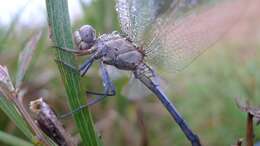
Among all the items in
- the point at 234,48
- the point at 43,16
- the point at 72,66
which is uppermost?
the point at 72,66

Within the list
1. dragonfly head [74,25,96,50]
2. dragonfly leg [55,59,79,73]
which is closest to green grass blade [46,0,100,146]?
dragonfly leg [55,59,79,73]

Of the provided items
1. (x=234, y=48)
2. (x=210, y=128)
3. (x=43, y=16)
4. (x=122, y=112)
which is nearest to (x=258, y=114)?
(x=210, y=128)

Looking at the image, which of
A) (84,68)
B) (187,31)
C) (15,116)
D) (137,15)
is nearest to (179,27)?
(187,31)

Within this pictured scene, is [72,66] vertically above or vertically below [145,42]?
above

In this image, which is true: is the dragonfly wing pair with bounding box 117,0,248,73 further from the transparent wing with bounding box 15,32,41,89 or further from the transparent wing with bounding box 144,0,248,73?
the transparent wing with bounding box 15,32,41,89

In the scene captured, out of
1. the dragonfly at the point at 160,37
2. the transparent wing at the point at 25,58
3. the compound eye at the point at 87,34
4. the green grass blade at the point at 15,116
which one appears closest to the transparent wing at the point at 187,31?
the dragonfly at the point at 160,37

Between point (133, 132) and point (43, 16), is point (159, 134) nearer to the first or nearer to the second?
point (133, 132)

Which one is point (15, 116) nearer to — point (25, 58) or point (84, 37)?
point (25, 58)

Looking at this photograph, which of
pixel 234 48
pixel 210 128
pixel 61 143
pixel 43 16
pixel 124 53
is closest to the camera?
pixel 61 143

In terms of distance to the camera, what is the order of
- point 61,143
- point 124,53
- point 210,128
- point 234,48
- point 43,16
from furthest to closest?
point 234,48, point 43,16, point 210,128, point 124,53, point 61,143
